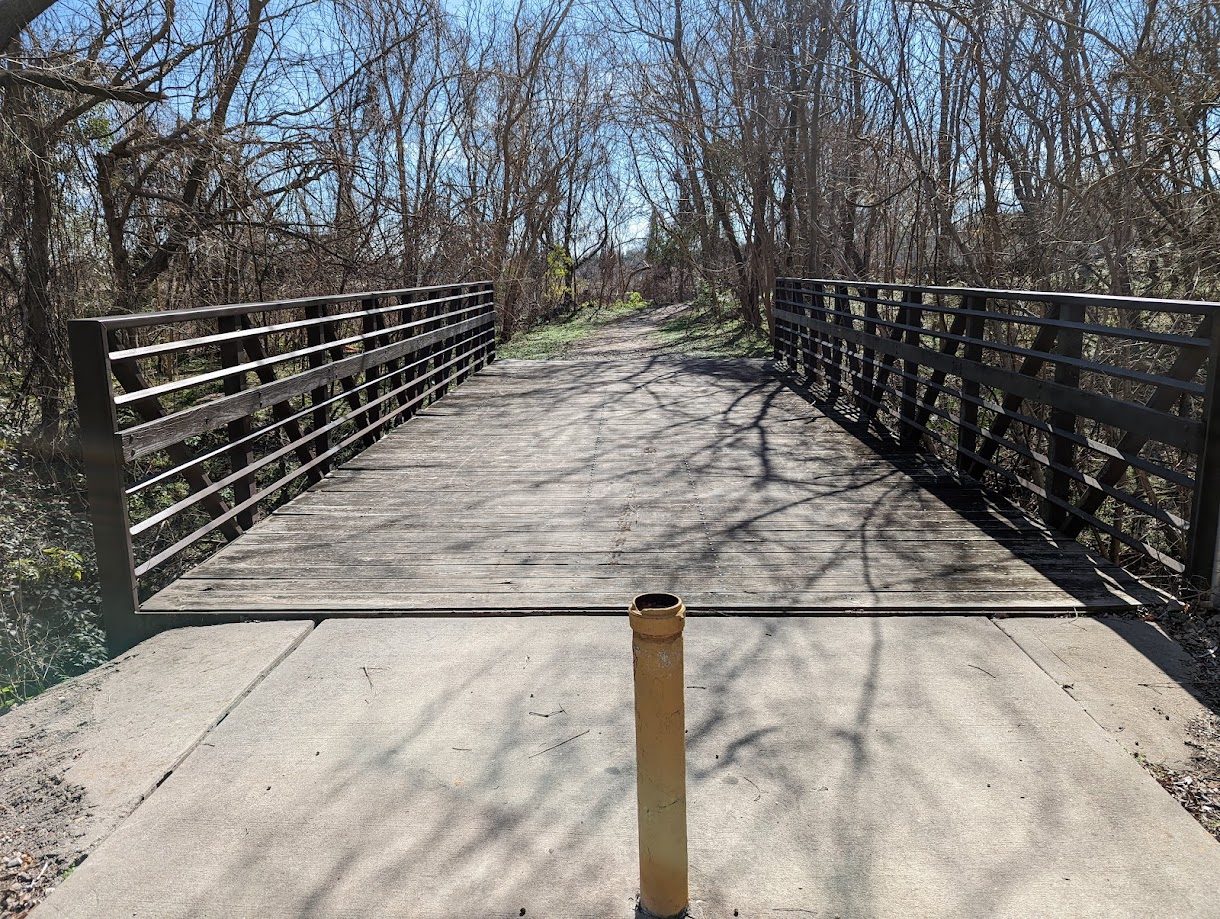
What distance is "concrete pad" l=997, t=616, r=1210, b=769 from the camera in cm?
293

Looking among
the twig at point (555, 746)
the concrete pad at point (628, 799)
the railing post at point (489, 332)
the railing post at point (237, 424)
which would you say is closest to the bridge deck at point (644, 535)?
the railing post at point (237, 424)

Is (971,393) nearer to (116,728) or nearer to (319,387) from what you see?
(319,387)

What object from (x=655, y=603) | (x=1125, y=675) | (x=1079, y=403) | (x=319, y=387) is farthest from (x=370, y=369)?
(x=655, y=603)

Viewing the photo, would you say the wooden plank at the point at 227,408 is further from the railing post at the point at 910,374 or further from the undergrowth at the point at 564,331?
the undergrowth at the point at 564,331

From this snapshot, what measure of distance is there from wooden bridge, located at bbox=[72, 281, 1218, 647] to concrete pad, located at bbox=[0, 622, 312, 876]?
0.36 m

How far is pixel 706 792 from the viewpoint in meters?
2.64

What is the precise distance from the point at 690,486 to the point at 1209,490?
335 centimetres

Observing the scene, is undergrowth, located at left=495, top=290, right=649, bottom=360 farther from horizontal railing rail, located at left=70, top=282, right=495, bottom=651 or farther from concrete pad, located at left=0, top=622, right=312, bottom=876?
concrete pad, located at left=0, top=622, right=312, bottom=876

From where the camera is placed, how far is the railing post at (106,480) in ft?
12.4

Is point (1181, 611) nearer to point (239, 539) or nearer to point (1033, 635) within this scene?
point (1033, 635)

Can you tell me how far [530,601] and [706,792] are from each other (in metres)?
1.69

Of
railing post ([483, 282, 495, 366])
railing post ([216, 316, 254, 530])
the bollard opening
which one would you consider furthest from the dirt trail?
the bollard opening

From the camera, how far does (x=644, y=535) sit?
5285 millimetres

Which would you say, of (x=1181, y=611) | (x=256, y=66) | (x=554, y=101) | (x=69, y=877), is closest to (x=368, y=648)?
(x=69, y=877)
